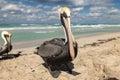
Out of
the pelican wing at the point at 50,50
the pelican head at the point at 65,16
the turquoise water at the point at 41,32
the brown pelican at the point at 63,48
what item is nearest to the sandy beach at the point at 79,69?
the brown pelican at the point at 63,48

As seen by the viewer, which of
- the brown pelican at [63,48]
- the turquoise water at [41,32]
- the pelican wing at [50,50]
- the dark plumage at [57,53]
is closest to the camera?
the brown pelican at [63,48]

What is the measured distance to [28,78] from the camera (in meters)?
7.40

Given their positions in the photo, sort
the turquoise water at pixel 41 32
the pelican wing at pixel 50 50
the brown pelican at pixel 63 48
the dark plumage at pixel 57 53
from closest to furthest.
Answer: the brown pelican at pixel 63 48 < the dark plumage at pixel 57 53 < the pelican wing at pixel 50 50 < the turquoise water at pixel 41 32

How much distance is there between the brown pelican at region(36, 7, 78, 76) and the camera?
23.5 feet

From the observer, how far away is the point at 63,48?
7363mm

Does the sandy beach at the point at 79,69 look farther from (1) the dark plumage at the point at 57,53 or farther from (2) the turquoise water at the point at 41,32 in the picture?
(2) the turquoise water at the point at 41,32

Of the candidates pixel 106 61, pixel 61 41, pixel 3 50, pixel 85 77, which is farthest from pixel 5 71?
pixel 3 50

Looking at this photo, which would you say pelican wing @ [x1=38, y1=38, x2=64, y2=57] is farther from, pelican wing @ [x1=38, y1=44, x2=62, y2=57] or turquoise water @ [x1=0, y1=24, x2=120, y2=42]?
turquoise water @ [x1=0, y1=24, x2=120, y2=42]

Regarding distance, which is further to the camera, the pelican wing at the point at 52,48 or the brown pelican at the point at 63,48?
the pelican wing at the point at 52,48

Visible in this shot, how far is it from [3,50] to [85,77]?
534 centimetres

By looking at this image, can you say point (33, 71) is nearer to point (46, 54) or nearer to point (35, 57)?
point (46, 54)

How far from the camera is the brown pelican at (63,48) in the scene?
716cm

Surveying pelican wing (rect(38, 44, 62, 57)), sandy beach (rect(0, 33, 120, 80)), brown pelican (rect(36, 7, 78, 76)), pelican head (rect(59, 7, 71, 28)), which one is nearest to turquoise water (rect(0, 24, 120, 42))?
sandy beach (rect(0, 33, 120, 80))

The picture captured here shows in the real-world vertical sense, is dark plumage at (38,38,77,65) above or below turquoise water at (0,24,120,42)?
above
